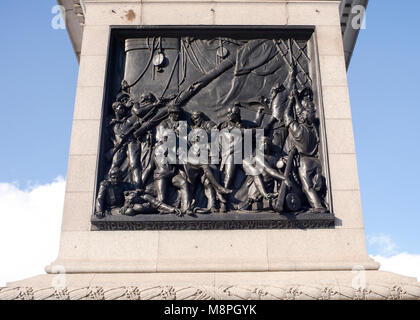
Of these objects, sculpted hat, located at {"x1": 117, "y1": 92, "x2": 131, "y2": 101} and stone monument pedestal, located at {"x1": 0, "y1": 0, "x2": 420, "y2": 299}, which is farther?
sculpted hat, located at {"x1": 117, "y1": 92, "x2": 131, "y2": 101}

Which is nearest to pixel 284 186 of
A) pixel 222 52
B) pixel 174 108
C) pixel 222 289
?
pixel 222 289

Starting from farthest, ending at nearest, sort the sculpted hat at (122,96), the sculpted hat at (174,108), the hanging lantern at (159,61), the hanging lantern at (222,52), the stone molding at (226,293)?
the hanging lantern at (222,52) → the hanging lantern at (159,61) → the sculpted hat at (122,96) → the sculpted hat at (174,108) → the stone molding at (226,293)

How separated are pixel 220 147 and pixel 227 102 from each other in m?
1.23

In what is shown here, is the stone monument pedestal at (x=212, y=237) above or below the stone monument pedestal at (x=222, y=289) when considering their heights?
above

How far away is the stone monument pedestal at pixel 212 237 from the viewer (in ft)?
26.4

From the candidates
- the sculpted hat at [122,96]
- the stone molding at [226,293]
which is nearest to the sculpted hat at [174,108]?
the sculpted hat at [122,96]

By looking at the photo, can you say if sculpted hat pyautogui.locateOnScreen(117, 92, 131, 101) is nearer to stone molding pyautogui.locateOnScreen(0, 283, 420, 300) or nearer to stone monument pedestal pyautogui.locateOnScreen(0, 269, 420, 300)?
stone monument pedestal pyautogui.locateOnScreen(0, 269, 420, 300)

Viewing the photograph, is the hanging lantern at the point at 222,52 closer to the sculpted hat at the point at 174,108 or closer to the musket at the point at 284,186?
the sculpted hat at the point at 174,108

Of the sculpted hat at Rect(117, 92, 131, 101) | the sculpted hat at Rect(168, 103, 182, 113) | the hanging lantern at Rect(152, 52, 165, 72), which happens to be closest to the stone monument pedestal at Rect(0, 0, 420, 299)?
the sculpted hat at Rect(117, 92, 131, 101)

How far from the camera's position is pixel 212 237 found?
923 centimetres

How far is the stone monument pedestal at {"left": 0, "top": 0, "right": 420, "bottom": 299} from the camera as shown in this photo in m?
8.04

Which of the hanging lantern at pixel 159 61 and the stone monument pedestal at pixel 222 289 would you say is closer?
the stone monument pedestal at pixel 222 289
